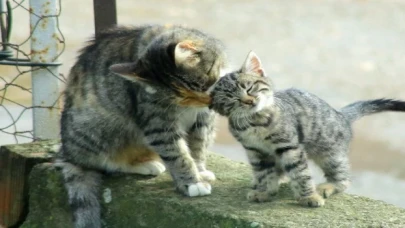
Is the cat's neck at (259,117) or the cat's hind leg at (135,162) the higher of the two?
the cat's neck at (259,117)

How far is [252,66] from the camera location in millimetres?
3674

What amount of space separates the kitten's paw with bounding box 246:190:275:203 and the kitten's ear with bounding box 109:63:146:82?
2.27 feet

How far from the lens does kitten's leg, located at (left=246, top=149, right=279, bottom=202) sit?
3.73 m

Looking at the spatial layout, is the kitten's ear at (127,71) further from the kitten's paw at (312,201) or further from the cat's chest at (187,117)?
the kitten's paw at (312,201)

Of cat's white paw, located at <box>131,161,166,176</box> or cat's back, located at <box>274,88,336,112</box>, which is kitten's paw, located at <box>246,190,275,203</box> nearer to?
cat's back, located at <box>274,88,336,112</box>

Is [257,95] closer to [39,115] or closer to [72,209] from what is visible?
[72,209]

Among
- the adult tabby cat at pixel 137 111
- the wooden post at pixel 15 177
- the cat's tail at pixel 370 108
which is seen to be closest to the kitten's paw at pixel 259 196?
the adult tabby cat at pixel 137 111

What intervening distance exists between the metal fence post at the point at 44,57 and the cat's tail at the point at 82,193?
1.52ft

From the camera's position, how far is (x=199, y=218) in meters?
3.64

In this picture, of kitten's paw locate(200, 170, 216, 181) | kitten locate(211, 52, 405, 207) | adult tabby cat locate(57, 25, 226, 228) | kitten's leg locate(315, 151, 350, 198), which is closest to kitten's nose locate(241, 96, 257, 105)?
kitten locate(211, 52, 405, 207)

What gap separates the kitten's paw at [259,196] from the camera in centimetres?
371

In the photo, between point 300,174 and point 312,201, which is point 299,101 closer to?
point 300,174

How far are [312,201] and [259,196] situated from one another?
232mm

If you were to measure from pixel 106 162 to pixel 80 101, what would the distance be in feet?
1.04
